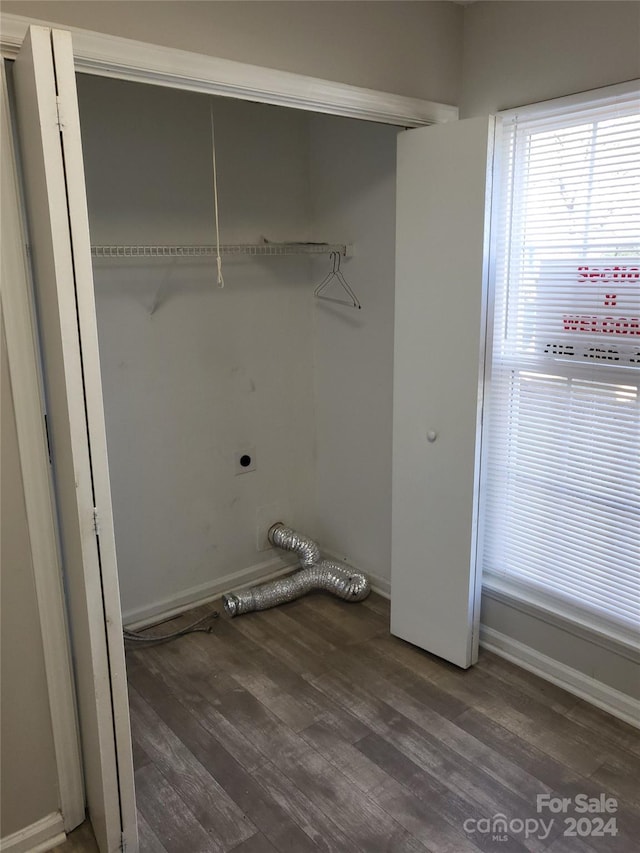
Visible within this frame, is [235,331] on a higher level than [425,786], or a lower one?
higher

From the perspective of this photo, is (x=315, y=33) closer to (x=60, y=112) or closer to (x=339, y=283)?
(x=60, y=112)

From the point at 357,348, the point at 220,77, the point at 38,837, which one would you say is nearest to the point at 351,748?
the point at 38,837

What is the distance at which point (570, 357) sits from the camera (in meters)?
2.43

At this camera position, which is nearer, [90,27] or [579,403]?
[90,27]

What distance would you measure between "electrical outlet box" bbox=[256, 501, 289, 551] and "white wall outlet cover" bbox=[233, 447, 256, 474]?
0.78 feet

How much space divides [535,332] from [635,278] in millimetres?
410

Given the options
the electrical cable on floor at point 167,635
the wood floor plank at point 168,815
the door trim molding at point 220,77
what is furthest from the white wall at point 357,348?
the wood floor plank at point 168,815

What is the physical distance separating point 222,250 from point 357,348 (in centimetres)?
81

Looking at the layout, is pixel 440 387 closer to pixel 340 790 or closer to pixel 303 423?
pixel 303 423

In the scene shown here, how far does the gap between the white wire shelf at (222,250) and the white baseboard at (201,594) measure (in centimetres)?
159

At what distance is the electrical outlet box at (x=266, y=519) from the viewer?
11.6 ft

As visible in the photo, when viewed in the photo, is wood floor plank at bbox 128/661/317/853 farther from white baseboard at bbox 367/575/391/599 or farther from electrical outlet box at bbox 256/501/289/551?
white baseboard at bbox 367/575/391/599

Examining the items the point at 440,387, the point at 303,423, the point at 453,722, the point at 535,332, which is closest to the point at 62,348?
the point at 440,387

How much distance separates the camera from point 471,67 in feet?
8.44
